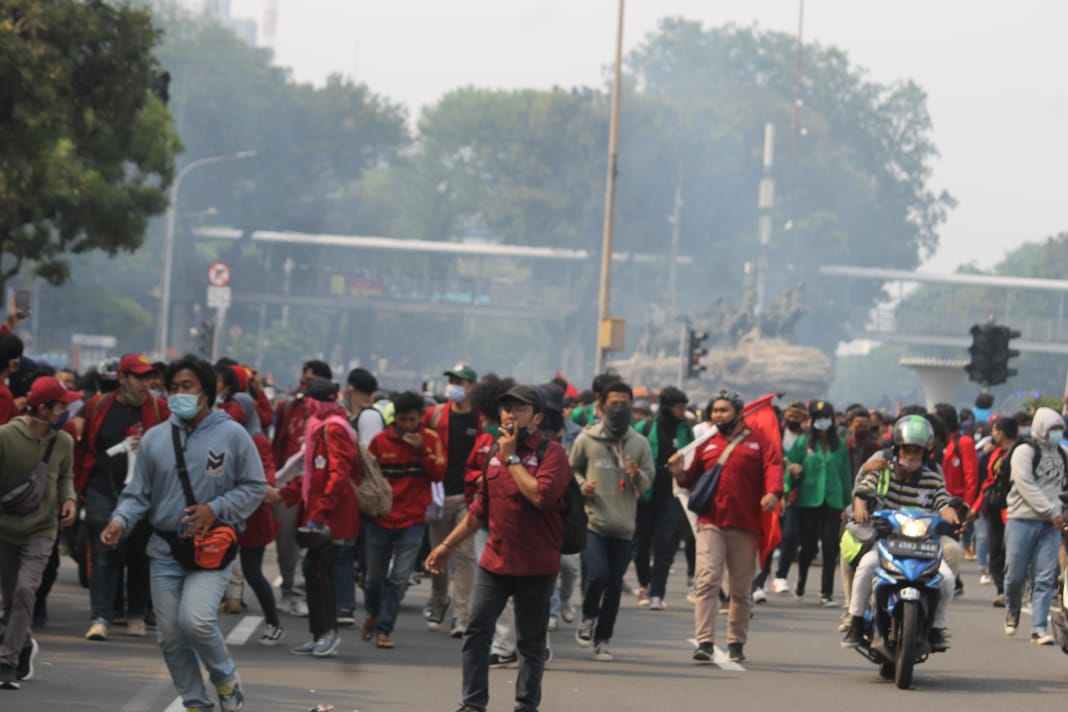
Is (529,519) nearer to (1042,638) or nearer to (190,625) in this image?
(190,625)

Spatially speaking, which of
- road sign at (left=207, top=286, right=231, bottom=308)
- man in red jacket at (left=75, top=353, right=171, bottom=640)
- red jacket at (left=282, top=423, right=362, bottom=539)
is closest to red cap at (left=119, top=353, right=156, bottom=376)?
man in red jacket at (left=75, top=353, right=171, bottom=640)

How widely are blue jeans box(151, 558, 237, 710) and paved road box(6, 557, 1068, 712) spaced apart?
117 centimetres

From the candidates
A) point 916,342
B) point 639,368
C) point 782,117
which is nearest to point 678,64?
point 782,117

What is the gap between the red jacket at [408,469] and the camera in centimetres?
1266

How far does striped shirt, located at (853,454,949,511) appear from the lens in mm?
11562

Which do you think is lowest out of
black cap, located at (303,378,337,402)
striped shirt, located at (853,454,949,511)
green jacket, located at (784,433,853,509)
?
green jacket, located at (784,433,853,509)

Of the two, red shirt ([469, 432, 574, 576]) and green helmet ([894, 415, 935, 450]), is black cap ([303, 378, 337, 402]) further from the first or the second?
green helmet ([894, 415, 935, 450])

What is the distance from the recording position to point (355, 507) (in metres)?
12.1

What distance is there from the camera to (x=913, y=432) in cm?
1153

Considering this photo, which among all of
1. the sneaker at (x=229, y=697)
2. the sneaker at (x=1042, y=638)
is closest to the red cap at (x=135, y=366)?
the sneaker at (x=229, y=697)

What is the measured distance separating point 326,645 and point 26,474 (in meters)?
2.35

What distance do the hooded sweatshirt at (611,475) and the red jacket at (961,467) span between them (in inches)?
286

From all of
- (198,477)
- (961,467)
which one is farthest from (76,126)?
(198,477)

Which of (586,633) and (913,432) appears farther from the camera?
(586,633)
